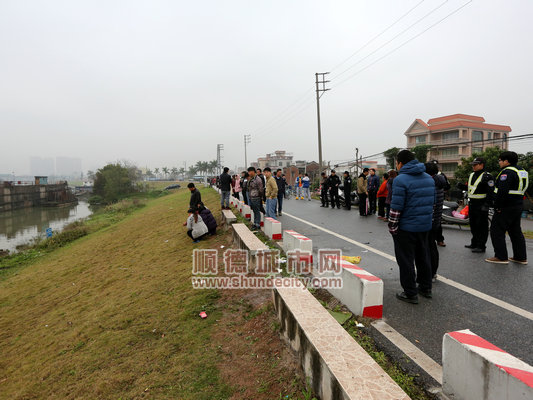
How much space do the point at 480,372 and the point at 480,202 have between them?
5.07 m

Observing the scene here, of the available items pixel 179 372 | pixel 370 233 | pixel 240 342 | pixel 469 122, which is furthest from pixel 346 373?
pixel 469 122

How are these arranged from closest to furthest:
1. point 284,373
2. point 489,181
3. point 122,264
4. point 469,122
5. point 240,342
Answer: point 284,373 → point 240,342 → point 489,181 → point 122,264 → point 469,122

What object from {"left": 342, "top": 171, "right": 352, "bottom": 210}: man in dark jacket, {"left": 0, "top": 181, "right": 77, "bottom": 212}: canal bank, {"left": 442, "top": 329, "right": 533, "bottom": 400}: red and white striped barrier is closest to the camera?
{"left": 442, "top": 329, "right": 533, "bottom": 400}: red and white striped barrier

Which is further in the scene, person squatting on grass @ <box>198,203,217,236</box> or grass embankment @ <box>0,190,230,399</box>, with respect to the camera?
person squatting on grass @ <box>198,203,217,236</box>

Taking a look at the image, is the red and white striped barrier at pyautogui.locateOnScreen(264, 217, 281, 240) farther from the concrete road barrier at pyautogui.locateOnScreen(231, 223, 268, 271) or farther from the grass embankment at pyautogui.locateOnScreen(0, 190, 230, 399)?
the grass embankment at pyautogui.locateOnScreen(0, 190, 230, 399)

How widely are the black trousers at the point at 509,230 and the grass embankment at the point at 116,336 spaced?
499 centimetres

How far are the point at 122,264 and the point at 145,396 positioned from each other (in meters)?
8.25

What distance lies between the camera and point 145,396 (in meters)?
3.30

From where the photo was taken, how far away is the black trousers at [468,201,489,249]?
5859 mm

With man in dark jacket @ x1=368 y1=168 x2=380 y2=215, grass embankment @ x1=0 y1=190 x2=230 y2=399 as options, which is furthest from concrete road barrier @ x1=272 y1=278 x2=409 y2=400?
man in dark jacket @ x1=368 y1=168 x2=380 y2=215

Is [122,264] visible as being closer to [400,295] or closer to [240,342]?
[240,342]

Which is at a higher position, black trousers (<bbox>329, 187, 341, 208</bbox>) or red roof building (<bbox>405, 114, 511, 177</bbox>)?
red roof building (<bbox>405, 114, 511, 177</bbox>)

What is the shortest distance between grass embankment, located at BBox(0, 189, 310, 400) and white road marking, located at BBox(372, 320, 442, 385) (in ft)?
3.33

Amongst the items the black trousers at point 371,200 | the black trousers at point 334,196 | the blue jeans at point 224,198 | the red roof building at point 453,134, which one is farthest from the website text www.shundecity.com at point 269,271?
the red roof building at point 453,134
